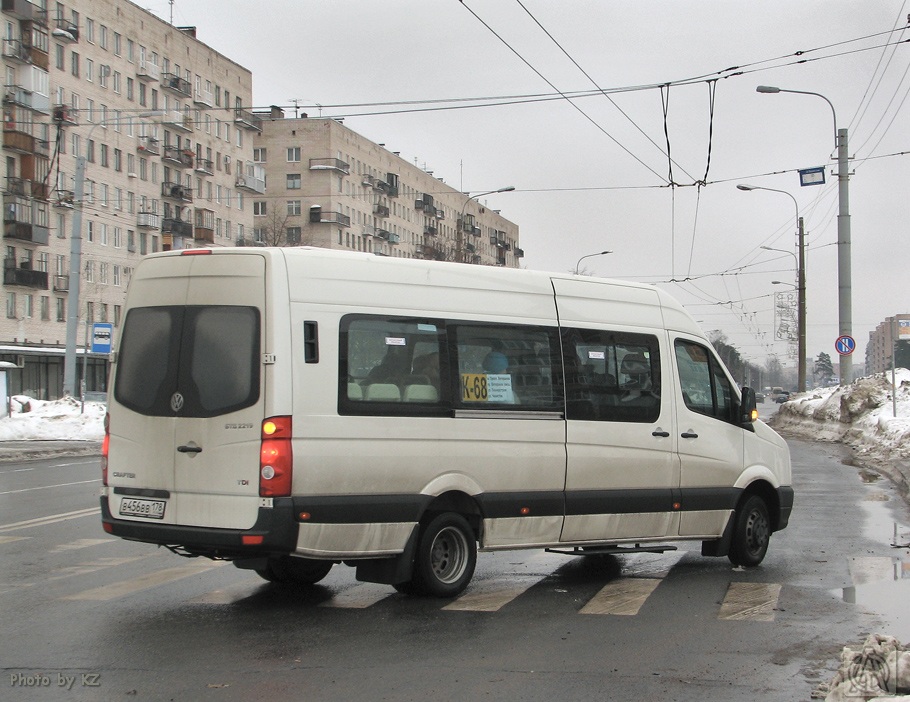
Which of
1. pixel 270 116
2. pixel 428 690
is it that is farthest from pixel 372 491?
pixel 270 116

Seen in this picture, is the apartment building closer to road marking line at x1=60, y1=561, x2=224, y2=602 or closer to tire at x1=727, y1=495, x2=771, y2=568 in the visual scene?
road marking line at x1=60, y1=561, x2=224, y2=602

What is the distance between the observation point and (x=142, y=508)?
28.6ft

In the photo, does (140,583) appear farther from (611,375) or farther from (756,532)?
(756,532)

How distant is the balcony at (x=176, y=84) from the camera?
7662cm

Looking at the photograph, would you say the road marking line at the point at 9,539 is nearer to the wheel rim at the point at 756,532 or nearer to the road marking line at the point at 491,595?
the road marking line at the point at 491,595

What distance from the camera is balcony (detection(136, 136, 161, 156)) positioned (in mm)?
73500

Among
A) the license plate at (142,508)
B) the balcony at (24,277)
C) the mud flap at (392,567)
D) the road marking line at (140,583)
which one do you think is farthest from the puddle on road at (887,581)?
the balcony at (24,277)

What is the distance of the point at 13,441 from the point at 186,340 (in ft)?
94.9

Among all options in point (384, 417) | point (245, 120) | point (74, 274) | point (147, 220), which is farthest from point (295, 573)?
point (245, 120)

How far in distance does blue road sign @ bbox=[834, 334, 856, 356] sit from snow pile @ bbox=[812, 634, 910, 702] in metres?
32.1

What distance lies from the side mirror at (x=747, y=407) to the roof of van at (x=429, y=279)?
90 centimetres

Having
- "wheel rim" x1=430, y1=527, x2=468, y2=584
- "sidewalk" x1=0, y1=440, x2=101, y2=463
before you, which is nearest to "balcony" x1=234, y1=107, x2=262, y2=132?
"sidewalk" x1=0, y1=440, x2=101, y2=463

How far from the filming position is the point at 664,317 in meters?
11.2

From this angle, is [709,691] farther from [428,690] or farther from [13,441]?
[13,441]
